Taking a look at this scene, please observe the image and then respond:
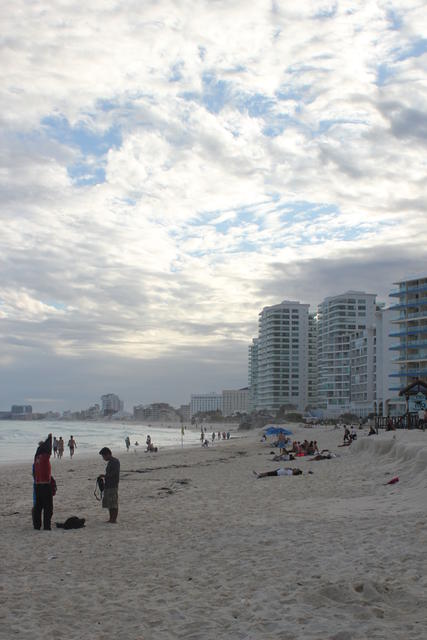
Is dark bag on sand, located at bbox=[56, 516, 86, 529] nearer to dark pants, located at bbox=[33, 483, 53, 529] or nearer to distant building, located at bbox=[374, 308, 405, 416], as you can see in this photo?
dark pants, located at bbox=[33, 483, 53, 529]

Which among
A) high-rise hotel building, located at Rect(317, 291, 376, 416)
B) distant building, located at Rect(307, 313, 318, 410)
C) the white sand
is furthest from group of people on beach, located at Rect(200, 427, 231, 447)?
distant building, located at Rect(307, 313, 318, 410)

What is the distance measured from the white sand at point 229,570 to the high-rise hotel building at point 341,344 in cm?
11385

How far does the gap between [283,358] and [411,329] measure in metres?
101

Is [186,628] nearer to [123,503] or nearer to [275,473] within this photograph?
[123,503]

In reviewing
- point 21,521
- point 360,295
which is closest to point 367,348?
point 360,295

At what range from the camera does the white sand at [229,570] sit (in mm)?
5520

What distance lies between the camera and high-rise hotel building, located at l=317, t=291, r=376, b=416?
432 ft

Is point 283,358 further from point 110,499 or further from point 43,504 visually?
point 43,504

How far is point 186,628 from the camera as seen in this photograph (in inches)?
219

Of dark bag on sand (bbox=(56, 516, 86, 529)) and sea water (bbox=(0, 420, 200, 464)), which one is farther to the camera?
sea water (bbox=(0, 420, 200, 464))

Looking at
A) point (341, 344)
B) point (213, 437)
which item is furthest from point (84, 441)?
point (341, 344)

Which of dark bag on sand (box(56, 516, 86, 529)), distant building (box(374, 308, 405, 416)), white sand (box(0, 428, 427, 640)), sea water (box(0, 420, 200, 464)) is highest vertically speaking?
distant building (box(374, 308, 405, 416))

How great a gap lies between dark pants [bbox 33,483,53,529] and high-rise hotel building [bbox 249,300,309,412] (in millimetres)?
157275

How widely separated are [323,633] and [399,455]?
15.2 m
